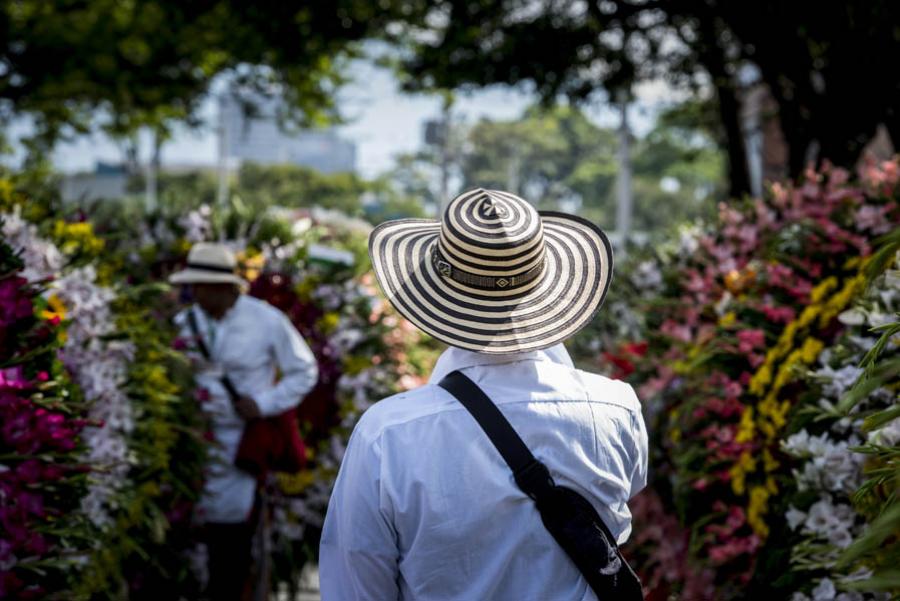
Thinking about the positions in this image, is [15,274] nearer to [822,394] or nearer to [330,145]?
[822,394]

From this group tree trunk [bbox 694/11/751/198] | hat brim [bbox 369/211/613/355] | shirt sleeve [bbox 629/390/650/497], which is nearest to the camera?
hat brim [bbox 369/211/613/355]

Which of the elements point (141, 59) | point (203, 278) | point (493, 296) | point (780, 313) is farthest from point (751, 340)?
point (141, 59)

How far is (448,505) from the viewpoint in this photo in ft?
7.72

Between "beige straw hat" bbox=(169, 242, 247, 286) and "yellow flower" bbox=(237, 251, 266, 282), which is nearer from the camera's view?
"beige straw hat" bbox=(169, 242, 247, 286)

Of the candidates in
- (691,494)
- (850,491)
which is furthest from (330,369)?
(850,491)

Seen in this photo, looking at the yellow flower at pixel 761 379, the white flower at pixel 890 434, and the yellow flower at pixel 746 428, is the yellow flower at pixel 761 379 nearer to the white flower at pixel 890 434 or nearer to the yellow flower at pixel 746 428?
the yellow flower at pixel 746 428

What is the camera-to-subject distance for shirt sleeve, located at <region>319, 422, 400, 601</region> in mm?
2379

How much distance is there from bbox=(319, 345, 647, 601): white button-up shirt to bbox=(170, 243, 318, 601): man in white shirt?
3475mm

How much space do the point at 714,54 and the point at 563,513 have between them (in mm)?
9958

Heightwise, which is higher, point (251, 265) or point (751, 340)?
point (251, 265)

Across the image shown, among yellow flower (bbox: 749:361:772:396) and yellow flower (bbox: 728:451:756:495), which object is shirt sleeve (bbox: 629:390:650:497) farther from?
yellow flower (bbox: 749:361:772:396)

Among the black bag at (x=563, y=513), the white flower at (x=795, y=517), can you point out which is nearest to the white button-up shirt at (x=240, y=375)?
the white flower at (x=795, y=517)

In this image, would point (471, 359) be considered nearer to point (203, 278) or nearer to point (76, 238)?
point (76, 238)

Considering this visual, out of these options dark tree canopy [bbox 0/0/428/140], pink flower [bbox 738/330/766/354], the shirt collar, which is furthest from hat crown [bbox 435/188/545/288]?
dark tree canopy [bbox 0/0/428/140]
